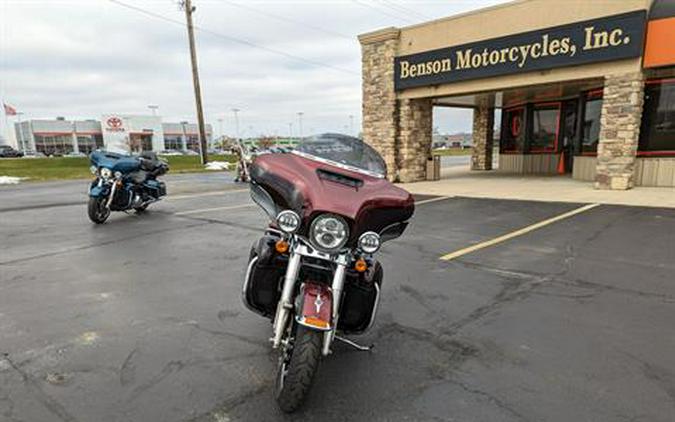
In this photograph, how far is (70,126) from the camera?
74375 mm

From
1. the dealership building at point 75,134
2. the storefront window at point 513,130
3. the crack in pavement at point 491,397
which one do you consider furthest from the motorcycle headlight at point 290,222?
the dealership building at point 75,134

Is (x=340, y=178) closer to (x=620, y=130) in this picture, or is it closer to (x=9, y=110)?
(x=620, y=130)

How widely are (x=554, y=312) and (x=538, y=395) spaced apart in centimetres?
145

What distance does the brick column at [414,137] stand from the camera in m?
16.0

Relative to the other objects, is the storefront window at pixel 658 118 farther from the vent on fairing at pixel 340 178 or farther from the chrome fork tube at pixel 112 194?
the chrome fork tube at pixel 112 194

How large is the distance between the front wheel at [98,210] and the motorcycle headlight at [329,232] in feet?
23.6

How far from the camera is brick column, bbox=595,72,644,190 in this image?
1110 centimetres

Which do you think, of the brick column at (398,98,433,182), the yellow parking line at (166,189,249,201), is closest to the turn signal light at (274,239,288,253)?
the yellow parking line at (166,189,249,201)

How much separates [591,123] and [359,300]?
1465 cm

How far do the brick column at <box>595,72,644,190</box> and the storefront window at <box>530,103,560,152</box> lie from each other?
6542 millimetres

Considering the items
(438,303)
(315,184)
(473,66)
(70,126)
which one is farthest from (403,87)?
(70,126)

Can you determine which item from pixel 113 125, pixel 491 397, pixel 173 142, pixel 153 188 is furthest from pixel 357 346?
pixel 173 142

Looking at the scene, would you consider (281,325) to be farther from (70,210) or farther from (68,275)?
(70,210)

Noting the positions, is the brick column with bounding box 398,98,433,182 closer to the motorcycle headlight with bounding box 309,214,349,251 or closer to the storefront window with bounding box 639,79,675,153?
the storefront window with bounding box 639,79,675,153
